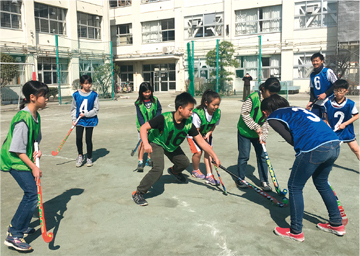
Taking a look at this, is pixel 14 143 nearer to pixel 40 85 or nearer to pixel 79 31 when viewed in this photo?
pixel 40 85

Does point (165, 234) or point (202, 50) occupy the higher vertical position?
point (202, 50)

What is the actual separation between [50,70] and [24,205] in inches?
1010

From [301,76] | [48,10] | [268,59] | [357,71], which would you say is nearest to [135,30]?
[48,10]

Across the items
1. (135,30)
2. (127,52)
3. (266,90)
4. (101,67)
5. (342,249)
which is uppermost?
(135,30)

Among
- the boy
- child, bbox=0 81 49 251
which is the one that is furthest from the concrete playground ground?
the boy

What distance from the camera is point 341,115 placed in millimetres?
5715

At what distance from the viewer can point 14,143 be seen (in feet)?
10.9

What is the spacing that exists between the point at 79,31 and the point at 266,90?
28.3 meters

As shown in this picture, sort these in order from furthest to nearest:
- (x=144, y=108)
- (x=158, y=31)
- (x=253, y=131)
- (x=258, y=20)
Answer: (x=158, y=31)
(x=258, y=20)
(x=144, y=108)
(x=253, y=131)

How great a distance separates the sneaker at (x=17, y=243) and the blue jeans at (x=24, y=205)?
0.14ft

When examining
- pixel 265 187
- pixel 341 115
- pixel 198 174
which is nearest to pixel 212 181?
pixel 198 174

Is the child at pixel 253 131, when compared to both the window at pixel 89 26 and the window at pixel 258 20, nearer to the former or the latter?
the window at pixel 258 20

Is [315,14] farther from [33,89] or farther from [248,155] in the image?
[33,89]

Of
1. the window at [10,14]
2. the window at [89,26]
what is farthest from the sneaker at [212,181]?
the window at [89,26]
